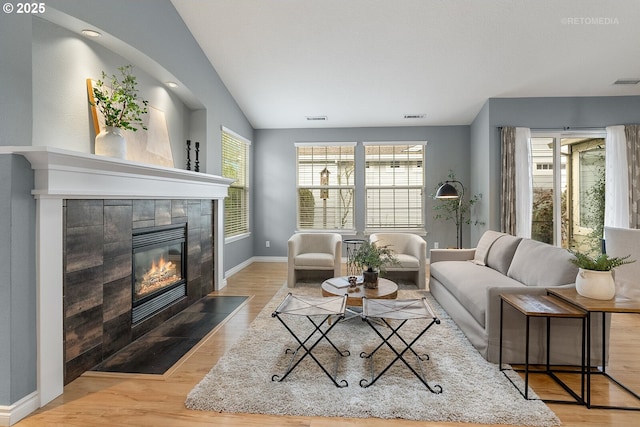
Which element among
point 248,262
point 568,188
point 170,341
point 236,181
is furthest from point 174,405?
point 568,188

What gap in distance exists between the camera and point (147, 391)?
7.18 ft

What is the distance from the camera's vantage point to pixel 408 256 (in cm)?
497

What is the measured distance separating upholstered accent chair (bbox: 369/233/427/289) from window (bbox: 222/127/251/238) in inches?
93.8

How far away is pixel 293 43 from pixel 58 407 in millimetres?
4167

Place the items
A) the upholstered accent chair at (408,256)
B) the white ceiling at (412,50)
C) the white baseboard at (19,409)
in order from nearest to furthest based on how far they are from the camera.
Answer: the white baseboard at (19,409)
the white ceiling at (412,50)
the upholstered accent chair at (408,256)

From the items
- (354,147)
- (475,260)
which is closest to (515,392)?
(475,260)

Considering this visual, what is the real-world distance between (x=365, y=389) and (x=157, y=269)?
240 centimetres

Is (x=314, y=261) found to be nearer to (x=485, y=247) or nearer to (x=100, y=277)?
(x=485, y=247)

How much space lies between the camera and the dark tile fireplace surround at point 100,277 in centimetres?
227

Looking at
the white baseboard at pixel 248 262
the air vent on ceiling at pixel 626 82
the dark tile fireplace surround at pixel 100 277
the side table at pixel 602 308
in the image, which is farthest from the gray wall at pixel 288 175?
the side table at pixel 602 308

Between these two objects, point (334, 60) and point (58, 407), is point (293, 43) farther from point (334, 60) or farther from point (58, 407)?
point (58, 407)

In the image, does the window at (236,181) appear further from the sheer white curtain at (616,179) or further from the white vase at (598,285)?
the sheer white curtain at (616,179)

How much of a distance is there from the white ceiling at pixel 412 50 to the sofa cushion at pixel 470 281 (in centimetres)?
272

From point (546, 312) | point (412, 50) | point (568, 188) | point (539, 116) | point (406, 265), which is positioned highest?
point (412, 50)
